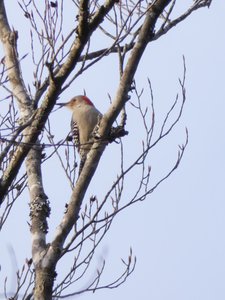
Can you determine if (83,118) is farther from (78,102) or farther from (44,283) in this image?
(44,283)

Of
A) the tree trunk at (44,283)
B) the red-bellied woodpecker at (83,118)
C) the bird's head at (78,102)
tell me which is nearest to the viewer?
the tree trunk at (44,283)

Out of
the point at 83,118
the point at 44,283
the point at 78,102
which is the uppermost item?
the point at 78,102

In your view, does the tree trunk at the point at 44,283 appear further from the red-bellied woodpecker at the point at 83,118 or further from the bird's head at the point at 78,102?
the bird's head at the point at 78,102

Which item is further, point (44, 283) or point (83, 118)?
point (83, 118)

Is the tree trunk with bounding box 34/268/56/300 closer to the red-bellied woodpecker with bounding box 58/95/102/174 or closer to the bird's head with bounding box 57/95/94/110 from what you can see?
the red-bellied woodpecker with bounding box 58/95/102/174

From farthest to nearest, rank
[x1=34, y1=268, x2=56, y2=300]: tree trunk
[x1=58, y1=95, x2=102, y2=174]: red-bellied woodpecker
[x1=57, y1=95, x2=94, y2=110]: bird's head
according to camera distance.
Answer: [x1=57, y1=95, x2=94, y2=110]: bird's head → [x1=58, y1=95, x2=102, y2=174]: red-bellied woodpecker → [x1=34, y1=268, x2=56, y2=300]: tree trunk

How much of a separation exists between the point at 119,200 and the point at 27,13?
5.00 ft

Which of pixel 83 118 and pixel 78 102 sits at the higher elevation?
pixel 78 102

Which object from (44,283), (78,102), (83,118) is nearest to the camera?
(44,283)

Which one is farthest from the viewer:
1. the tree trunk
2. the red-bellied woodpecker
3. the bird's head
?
the bird's head

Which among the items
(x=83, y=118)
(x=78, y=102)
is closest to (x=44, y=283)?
(x=83, y=118)

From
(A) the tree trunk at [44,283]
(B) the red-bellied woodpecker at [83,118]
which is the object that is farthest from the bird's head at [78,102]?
(A) the tree trunk at [44,283]

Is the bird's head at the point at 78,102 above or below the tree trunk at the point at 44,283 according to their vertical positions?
above

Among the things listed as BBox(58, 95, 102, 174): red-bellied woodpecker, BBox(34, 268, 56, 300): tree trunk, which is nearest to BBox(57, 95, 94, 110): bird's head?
BBox(58, 95, 102, 174): red-bellied woodpecker
